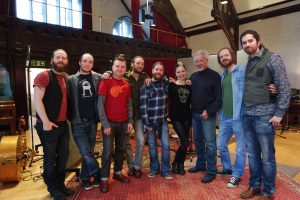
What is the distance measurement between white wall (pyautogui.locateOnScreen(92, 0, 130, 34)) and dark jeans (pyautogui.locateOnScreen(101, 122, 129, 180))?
29.6 ft

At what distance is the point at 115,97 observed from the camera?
8.84ft

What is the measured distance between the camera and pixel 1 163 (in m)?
3.02

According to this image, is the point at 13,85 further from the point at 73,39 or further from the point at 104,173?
the point at 104,173

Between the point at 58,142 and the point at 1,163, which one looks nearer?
the point at 58,142

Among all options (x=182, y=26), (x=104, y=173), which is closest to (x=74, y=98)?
(x=104, y=173)

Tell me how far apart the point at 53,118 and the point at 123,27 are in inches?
433

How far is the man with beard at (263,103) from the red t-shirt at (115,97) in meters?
1.27

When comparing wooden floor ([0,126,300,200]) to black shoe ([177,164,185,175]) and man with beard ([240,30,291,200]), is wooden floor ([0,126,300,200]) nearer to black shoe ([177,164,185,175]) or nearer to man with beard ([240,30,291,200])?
man with beard ([240,30,291,200])

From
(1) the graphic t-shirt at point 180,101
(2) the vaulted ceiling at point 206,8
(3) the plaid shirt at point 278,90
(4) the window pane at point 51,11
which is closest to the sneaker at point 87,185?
(1) the graphic t-shirt at point 180,101

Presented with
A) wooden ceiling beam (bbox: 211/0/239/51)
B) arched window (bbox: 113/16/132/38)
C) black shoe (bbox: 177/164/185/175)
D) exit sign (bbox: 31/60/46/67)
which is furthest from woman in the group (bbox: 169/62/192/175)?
arched window (bbox: 113/16/132/38)

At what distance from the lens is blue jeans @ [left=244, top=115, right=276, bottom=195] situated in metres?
2.24

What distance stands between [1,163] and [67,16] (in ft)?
28.4

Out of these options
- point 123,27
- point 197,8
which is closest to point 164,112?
point 197,8

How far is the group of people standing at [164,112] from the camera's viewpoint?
2.27 metres
